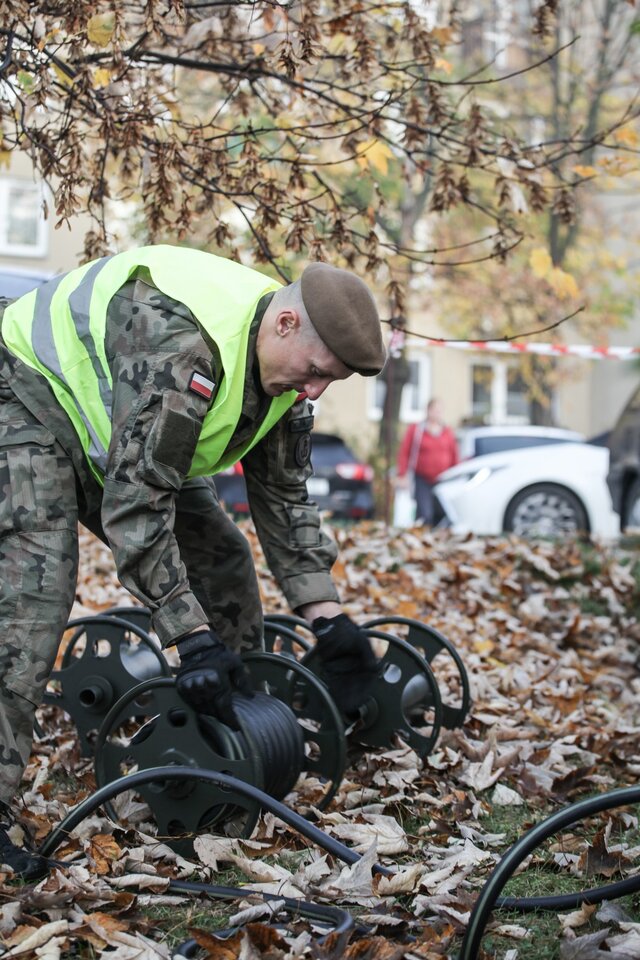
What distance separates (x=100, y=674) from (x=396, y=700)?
1.18 meters

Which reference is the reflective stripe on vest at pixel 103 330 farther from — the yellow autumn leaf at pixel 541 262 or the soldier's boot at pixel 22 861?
the yellow autumn leaf at pixel 541 262

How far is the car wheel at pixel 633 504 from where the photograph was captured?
966 cm

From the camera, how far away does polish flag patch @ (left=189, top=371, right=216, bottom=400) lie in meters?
3.24

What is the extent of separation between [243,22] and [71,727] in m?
3.33

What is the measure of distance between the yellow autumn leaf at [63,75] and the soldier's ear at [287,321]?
191 centimetres

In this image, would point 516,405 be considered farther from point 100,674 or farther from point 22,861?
point 22,861

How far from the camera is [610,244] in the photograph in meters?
29.3

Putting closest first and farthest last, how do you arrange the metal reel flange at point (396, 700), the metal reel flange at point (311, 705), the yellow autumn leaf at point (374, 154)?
the metal reel flange at point (311, 705) < the metal reel flange at point (396, 700) < the yellow autumn leaf at point (374, 154)

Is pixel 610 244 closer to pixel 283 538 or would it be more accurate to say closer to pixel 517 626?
pixel 517 626

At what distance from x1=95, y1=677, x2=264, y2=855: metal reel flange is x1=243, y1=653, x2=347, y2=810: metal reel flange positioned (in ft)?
1.19

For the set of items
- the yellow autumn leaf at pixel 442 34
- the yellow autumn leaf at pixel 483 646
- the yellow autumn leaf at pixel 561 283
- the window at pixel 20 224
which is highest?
the window at pixel 20 224

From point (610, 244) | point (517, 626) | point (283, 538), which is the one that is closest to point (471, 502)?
point (517, 626)

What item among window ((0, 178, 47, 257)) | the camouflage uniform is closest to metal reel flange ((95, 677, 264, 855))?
the camouflage uniform

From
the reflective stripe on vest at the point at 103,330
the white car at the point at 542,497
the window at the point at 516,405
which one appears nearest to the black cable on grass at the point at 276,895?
the reflective stripe on vest at the point at 103,330
